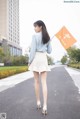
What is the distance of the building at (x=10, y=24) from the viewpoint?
120812mm

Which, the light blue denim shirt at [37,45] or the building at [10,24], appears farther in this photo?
the building at [10,24]

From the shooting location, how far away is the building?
120812 mm

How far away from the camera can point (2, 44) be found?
104125mm

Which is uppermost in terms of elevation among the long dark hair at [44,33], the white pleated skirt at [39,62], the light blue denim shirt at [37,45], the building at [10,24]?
the building at [10,24]

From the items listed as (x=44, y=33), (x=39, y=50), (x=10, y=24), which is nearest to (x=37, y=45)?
(x=39, y=50)

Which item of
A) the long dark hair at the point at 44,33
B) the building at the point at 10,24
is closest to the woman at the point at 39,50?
the long dark hair at the point at 44,33

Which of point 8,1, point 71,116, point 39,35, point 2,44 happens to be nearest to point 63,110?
point 71,116

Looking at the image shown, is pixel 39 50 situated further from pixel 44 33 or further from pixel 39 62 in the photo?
pixel 44 33

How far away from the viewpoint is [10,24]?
132125 mm

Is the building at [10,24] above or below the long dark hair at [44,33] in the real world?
above

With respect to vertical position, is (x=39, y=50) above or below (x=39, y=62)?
above

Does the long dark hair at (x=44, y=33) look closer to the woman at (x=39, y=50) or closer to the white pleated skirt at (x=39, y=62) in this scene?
the woman at (x=39, y=50)

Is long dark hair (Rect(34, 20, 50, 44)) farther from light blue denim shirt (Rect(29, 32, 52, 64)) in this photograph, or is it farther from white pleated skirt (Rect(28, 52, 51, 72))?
white pleated skirt (Rect(28, 52, 51, 72))

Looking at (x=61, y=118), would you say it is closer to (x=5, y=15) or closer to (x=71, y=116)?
(x=71, y=116)
